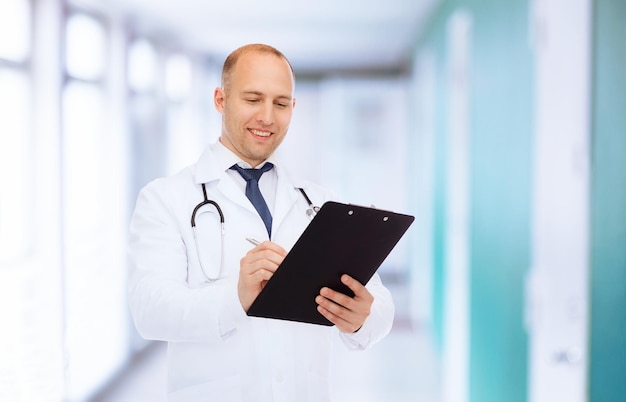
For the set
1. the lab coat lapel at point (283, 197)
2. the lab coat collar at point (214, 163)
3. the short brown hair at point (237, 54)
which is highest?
the short brown hair at point (237, 54)

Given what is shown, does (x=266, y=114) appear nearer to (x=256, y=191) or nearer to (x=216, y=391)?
(x=256, y=191)

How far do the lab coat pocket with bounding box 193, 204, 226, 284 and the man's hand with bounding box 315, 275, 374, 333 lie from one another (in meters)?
0.22

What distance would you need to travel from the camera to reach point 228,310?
124 cm

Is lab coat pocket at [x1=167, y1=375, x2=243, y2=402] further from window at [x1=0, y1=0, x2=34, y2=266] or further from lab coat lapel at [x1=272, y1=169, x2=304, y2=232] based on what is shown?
window at [x1=0, y1=0, x2=34, y2=266]

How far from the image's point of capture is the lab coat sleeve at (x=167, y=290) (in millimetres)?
1242

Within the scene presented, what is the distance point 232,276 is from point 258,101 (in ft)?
1.11

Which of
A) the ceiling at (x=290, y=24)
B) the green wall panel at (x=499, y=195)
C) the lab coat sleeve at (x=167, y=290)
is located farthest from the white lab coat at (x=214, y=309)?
the ceiling at (x=290, y=24)

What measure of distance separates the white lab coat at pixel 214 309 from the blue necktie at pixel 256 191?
2 centimetres

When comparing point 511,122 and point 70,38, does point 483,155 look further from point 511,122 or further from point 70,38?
point 70,38

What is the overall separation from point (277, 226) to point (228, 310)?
0.23 metres

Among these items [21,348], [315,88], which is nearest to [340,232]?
[21,348]

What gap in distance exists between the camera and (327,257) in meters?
1.18

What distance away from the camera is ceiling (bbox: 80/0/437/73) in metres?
4.61

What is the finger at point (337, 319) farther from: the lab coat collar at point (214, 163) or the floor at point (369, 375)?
the floor at point (369, 375)
